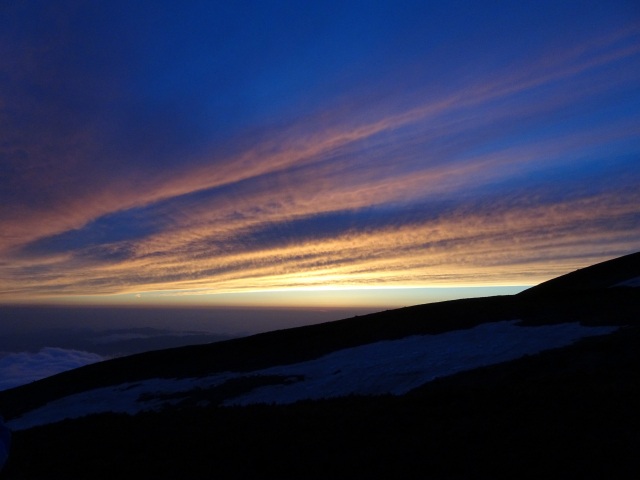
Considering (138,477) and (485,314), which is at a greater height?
(485,314)

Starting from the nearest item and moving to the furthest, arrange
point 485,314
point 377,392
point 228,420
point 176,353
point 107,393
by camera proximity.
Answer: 1. point 228,420
2. point 377,392
3. point 107,393
4. point 485,314
5. point 176,353

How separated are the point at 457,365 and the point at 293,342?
21.9 m

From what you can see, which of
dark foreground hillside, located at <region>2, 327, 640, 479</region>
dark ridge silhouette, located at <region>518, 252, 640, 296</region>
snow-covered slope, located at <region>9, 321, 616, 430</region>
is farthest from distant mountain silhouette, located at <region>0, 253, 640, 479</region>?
dark ridge silhouette, located at <region>518, 252, 640, 296</region>

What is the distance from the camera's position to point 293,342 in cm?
4131

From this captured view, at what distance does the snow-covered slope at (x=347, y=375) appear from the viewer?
21672 millimetres

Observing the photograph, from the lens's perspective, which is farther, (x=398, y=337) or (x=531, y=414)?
(x=398, y=337)

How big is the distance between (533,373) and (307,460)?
9.96 m

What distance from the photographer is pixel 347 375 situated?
79.9 ft

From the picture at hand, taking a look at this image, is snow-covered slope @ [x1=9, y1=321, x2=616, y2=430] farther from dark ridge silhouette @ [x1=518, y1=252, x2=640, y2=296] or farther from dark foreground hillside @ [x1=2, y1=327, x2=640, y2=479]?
dark ridge silhouette @ [x1=518, y1=252, x2=640, y2=296]

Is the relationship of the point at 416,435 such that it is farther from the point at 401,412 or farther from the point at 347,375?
the point at 347,375

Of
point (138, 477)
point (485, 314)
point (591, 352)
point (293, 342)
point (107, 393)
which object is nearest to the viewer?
point (138, 477)

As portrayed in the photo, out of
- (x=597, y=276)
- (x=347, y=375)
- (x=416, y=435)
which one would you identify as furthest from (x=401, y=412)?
(x=597, y=276)

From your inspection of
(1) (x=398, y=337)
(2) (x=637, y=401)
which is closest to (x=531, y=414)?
(2) (x=637, y=401)

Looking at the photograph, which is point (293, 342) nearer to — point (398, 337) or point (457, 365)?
point (398, 337)
